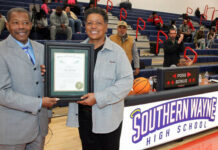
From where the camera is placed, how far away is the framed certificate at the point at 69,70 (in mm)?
1308

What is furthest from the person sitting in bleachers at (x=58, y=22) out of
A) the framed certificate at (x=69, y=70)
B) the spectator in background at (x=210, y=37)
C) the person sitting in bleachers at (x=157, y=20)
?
the spectator in background at (x=210, y=37)

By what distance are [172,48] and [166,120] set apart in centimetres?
169

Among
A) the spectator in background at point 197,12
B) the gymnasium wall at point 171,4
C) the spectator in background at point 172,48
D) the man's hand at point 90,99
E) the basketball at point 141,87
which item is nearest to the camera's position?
the man's hand at point 90,99

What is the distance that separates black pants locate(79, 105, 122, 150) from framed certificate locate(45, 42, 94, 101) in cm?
19

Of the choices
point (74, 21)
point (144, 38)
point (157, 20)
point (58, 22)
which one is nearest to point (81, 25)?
point (74, 21)

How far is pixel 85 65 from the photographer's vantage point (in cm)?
135

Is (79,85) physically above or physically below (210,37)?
below

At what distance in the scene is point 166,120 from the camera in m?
2.49

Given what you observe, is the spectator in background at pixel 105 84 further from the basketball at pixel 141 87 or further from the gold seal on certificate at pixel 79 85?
the basketball at pixel 141 87

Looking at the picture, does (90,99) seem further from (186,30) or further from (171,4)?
(171,4)

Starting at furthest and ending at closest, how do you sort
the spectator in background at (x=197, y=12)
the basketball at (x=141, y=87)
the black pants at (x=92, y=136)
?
the spectator in background at (x=197, y=12) < the basketball at (x=141, y=87) < the black pants at (x=92, y=136)

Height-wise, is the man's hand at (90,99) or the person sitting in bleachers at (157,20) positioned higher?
the person sitting in bleachers at (157,20)

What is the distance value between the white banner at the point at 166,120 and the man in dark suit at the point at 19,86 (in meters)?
1.14

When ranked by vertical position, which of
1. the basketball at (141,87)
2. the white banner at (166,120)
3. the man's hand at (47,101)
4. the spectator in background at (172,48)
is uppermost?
the spectator in background at (172,48)
